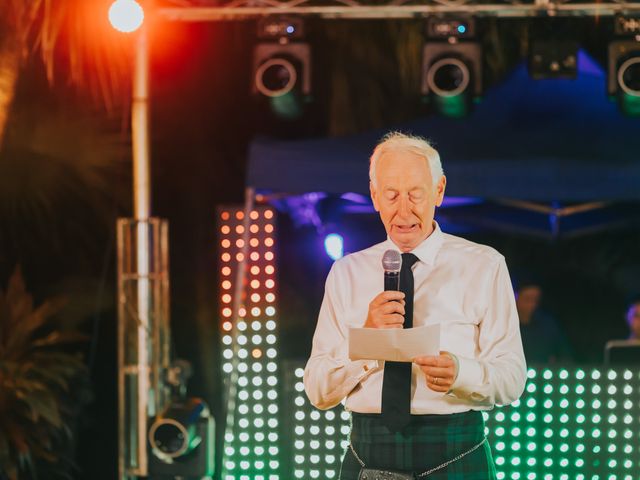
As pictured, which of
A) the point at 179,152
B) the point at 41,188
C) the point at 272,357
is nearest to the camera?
the point at 272,357

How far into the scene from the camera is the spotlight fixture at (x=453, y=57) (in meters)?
6.15

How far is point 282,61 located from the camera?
621 centimetres

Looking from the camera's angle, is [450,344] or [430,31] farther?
[430,31]

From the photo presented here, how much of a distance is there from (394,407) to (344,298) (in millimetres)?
343

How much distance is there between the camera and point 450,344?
2.81 m

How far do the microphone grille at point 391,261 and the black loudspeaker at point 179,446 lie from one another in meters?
3.18

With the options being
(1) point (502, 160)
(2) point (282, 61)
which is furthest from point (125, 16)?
(1) point (502, 160)

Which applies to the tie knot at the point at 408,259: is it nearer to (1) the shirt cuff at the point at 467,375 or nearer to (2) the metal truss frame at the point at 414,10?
(1) the shirt cuff at the point at 467,375

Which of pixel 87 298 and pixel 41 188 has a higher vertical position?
pixel 41 188

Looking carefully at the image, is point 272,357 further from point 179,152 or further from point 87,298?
point 179,152

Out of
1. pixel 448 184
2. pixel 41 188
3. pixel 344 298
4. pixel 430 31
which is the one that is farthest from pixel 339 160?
pixel 41 188

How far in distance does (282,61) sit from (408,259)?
140 inches

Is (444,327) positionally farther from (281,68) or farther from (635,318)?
(635,318)

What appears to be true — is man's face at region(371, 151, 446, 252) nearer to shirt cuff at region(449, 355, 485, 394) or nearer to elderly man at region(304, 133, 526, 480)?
elderly man at region(304, 133, 526, 480)
